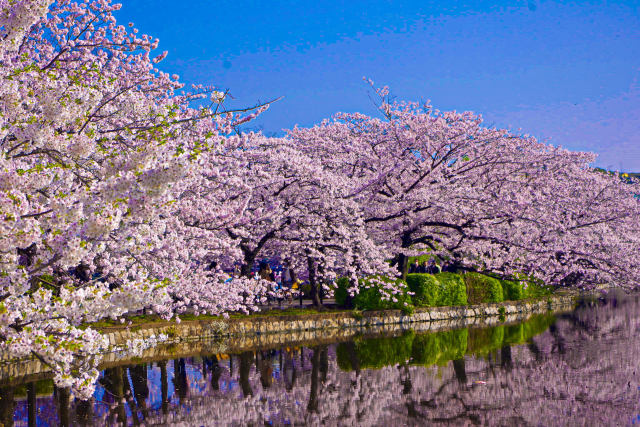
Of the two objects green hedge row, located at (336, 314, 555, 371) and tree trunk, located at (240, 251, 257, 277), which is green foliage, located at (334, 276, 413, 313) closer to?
green hedge row, located at (336, 314, 555, 371)

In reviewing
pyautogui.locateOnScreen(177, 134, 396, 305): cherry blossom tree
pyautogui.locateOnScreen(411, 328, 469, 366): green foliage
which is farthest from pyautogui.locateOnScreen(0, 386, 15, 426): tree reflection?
pyautogui.locateOnScreen(411, 328, 469, 366): green foliage

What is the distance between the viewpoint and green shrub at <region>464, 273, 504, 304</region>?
1088 inches

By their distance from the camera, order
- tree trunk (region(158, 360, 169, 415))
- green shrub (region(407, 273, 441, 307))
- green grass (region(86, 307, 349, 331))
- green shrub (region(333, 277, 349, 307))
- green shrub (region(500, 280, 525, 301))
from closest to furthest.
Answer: tree trunk (region(158, 360, 169, 415)) → green grass (region(86, 307, 349, 331)) → green shrub (region(333, 277, 349, 307)) → green shrub (region(407, 273, 441, 307)) → green shrub (region(500, 280, 525, 301))

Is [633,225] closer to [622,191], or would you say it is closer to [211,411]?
[622,191]

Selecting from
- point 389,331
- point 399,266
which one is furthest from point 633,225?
point 389,331

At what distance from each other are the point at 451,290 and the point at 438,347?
10150 mm

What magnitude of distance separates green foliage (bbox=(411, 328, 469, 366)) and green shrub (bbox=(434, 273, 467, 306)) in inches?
212

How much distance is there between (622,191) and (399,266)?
674 inches

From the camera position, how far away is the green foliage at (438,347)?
14.0m

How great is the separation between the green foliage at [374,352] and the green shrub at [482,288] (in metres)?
9.48

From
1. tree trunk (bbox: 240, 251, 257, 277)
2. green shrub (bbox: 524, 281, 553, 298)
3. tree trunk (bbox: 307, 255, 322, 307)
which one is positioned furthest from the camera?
green shrub (bbox: 524, 281, 553, 298)

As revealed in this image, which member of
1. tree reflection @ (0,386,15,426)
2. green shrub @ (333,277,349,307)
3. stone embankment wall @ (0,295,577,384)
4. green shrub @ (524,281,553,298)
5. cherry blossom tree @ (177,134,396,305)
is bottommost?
tree reflection @ (0,386,15,426)

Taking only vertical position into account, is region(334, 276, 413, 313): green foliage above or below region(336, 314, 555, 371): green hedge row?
above

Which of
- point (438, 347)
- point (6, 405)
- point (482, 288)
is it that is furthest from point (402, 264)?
point (6, 405)
